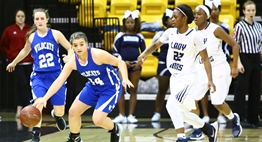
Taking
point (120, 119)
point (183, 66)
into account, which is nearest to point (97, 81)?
point (183, 66)

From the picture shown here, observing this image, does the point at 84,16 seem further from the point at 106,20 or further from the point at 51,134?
the point at 51,134

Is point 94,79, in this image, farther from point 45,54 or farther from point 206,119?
point 206,119

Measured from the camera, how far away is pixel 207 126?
7148mm

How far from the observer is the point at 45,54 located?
7.57 metres

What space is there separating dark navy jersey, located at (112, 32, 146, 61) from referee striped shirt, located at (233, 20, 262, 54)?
5.67 ft

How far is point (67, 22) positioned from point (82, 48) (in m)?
5.49

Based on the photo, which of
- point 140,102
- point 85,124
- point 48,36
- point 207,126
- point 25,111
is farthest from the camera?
point 140,102

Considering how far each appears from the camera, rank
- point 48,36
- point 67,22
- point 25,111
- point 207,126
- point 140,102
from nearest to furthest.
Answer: point 25,111
point 207,126
point 48,36
point 140,102
point 67,22

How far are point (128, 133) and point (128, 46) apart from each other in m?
2.08

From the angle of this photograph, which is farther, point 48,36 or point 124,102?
point 124,102

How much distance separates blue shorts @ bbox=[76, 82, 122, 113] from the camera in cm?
667

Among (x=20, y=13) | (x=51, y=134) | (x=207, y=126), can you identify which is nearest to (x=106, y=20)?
(x=20, y=13)

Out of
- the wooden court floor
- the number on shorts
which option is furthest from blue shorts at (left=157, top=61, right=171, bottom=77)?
the number on shorts

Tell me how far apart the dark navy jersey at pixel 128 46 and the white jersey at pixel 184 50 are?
329cm
